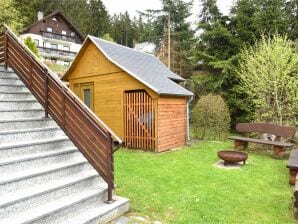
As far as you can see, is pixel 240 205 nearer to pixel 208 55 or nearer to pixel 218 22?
pixel 208 55

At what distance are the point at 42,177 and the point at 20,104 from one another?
7.45 ft

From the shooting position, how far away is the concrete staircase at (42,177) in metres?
3.57

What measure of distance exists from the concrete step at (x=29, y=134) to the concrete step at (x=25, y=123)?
10.9 inches

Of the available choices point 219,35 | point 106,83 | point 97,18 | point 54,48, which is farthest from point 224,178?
point 97,18

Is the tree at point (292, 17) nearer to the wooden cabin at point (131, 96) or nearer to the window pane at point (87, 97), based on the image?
the wooden cabin at point (131, 96)

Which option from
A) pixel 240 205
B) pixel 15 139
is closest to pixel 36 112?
pixel 15 139

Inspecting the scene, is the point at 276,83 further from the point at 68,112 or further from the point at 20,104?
the point at 20,104

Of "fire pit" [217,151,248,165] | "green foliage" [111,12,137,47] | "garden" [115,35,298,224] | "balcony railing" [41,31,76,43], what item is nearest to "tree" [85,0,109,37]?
"green foliage" [111,12,137,47]

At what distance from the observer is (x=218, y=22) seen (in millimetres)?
20203

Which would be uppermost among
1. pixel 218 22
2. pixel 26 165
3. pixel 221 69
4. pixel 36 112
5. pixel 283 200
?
pixel 218 22

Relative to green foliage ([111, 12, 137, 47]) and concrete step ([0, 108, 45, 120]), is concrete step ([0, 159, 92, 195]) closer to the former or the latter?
concrete step ([0, 108, 45, 120])

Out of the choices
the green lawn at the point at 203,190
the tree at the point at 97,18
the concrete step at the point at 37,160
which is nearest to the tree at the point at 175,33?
the green lawn at the point at 203,190

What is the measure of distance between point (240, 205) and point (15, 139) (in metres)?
4.34

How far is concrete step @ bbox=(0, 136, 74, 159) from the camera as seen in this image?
4.23 metres
